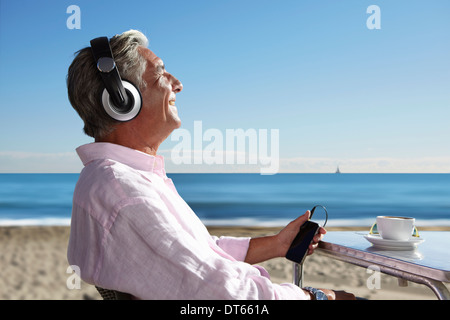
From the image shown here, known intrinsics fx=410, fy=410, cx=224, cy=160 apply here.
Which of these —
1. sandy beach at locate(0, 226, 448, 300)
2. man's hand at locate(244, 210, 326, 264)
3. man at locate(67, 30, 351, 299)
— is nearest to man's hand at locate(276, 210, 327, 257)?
man's hand at locate(244, 210, 326, 264)

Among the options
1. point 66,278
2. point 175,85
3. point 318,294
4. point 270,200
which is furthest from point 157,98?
point 270,200

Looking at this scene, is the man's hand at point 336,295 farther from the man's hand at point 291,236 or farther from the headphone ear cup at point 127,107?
the headphone ear cup at point 127,107

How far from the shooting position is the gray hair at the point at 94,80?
98 centimetres

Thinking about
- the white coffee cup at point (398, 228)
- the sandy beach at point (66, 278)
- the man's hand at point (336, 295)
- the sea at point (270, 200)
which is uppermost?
the white coffee cup at point (398, 228)

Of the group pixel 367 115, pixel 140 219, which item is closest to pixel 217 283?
pixel 140 219

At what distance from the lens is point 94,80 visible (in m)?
0.97

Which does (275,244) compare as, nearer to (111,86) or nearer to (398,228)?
(398,228)

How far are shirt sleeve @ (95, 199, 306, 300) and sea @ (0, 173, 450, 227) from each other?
31.3 ft

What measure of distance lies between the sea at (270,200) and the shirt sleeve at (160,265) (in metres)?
9.55

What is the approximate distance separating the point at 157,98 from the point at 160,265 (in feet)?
1.65

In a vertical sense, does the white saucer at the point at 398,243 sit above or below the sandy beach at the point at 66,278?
above

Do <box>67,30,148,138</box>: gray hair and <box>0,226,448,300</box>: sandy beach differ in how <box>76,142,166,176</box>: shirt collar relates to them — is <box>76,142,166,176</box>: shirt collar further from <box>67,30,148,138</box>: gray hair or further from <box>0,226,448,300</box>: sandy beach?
<box>0,226,448,300</box>: sandy beach

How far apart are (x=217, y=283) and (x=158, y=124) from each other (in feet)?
1.66

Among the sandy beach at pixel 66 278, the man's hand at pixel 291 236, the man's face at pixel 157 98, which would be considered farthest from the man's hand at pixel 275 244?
the sandy beach at pixel 66 278
